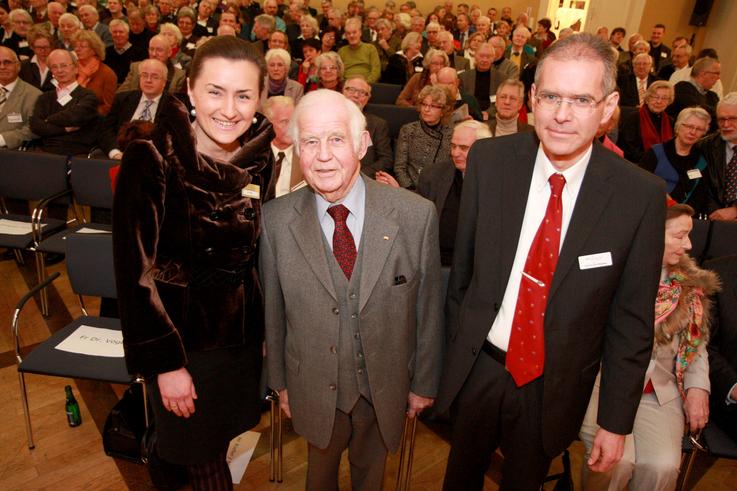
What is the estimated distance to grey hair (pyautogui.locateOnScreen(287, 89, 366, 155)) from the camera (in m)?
1.38

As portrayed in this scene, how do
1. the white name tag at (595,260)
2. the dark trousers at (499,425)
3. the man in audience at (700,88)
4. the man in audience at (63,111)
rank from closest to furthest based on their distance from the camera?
1. the white name tag at (595,260)
2. the dark trousers at (499,425)
3. the man in audience at (63,111)
4. the man in audience at (700,88)

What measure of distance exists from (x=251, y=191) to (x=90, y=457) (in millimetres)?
1847

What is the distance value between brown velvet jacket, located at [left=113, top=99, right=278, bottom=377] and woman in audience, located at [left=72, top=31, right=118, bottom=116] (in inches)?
187

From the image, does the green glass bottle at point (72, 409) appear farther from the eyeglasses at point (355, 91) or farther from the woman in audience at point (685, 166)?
the woman in audience at point (685, 166)

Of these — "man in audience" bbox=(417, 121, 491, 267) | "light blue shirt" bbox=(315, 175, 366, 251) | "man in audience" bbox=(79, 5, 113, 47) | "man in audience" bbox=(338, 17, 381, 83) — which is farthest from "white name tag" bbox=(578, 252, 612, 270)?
"man in audience" bbox=(79, 5, 113, 47)

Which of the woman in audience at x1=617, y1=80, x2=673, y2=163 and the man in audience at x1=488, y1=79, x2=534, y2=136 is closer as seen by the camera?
the man in audience at x1=488, y1=79, x2=534, y2=136

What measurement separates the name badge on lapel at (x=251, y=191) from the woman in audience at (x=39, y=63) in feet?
19.1

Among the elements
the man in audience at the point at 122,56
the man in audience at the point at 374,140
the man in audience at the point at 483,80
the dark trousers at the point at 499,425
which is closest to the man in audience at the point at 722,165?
the man in audience at the point at 483,80

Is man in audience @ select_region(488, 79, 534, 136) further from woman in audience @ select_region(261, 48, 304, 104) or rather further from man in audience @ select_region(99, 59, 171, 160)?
man in audience @ select_region(99, 59, 171, 160)

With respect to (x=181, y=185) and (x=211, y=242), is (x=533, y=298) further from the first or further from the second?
(x=181, y=185)

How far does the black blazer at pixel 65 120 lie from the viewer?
4523mm

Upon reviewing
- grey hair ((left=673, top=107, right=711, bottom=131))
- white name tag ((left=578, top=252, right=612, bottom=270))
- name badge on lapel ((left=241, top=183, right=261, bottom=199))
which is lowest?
white name tag ((left=578, top=252, right=612, bottom=270))

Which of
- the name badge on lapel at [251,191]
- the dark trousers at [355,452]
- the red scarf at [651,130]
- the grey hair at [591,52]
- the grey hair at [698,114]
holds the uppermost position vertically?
the grey hair at [591,52]

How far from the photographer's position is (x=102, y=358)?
2.27 meters
